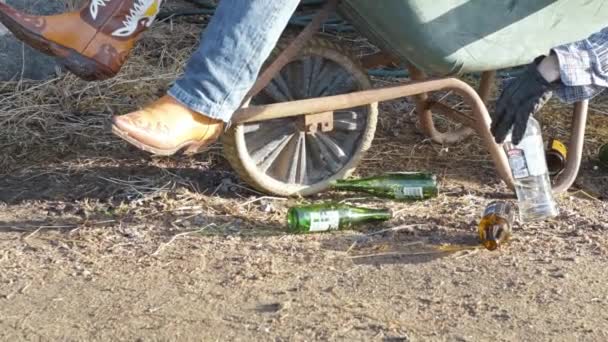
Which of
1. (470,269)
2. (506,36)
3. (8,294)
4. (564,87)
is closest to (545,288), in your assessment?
(470,269)

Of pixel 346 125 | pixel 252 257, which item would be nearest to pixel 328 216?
pixel 252 257

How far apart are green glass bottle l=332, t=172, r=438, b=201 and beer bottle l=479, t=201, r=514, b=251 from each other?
1.29ft

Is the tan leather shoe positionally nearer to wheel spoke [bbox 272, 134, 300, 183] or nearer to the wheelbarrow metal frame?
the wheelbarrow metal frame

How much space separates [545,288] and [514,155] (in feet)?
2.24

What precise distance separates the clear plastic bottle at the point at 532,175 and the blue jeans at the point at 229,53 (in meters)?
0.98

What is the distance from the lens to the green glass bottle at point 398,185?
143 inches

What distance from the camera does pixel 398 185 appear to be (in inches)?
143

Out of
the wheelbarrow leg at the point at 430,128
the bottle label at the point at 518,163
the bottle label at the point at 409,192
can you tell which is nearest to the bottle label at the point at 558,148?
the wheelbarrow leg at the point at 430,128

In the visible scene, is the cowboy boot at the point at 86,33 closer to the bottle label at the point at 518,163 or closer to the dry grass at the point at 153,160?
the dry grass at the point at 153,160

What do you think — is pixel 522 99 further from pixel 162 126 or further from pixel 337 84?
pixel 162 126

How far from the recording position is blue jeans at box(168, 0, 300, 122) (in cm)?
294

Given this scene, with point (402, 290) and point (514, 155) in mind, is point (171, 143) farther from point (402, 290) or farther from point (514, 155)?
point (514, 155)

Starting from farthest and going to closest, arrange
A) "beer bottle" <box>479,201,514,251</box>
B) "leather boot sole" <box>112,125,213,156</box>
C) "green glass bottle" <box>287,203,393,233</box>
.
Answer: "green glass bottle" <box>287,203,393,233</box>, "beer bottle" <box>479,201,514,251</box>, "leather boot sole" <box>112,125,213,156</box>

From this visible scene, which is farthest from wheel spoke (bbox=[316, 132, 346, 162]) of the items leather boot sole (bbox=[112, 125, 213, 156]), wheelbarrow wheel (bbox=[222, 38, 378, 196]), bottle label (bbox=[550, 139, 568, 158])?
bottle label (bbox=[550, 139, 568, 158])
